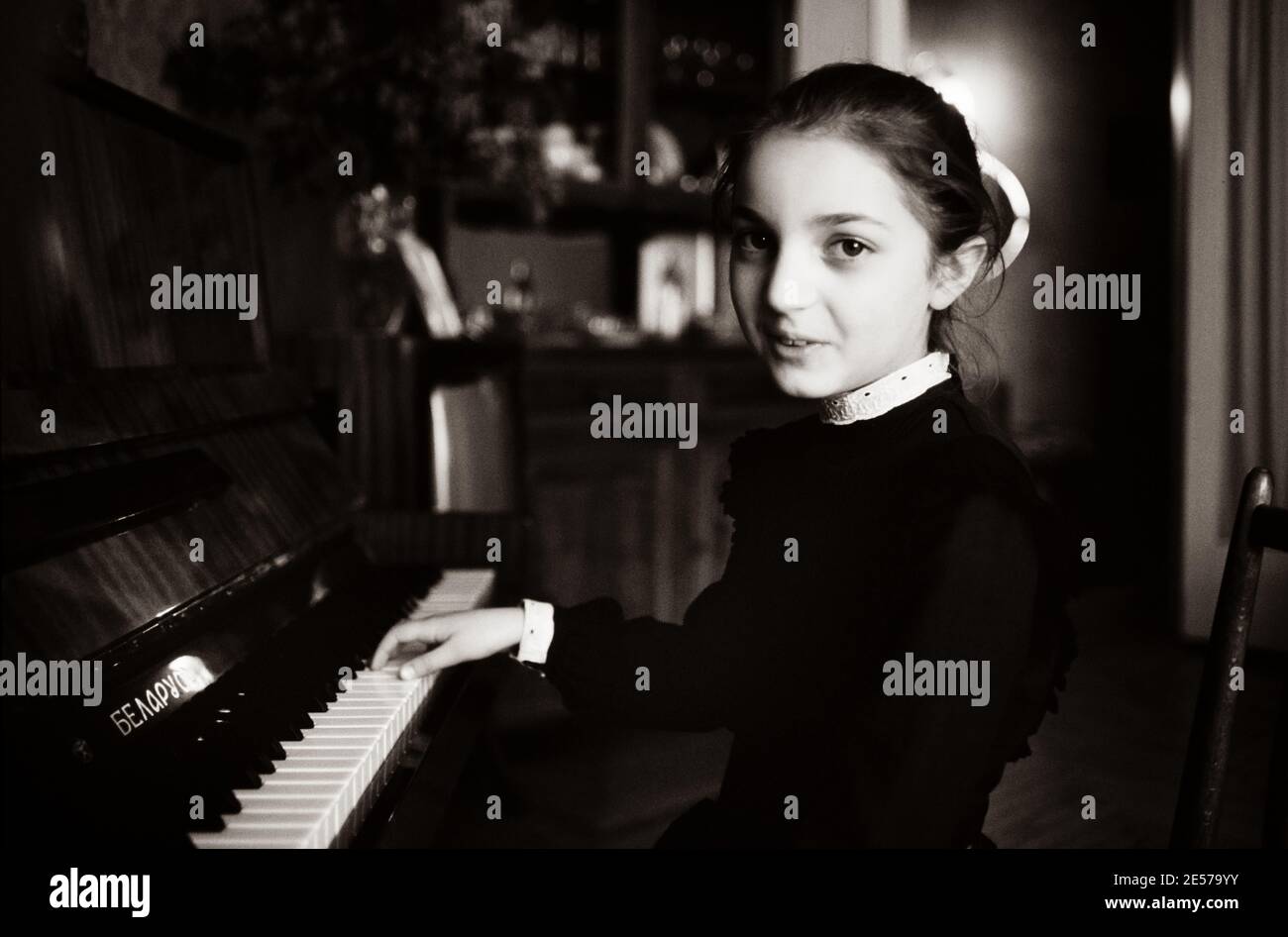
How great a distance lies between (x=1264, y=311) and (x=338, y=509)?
2.83m

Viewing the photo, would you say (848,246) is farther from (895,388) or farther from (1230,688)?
(1230,688)

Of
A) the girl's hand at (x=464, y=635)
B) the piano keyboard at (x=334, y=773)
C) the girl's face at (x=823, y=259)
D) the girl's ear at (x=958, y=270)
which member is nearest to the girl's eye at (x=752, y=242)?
the girl's face at (x=823, y=259)

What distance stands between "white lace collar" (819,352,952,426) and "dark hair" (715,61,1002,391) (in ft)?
0.32

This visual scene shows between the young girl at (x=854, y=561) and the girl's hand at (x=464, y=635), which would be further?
the girl's hand at (x=464, y=635)

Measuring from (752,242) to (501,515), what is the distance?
1089 millimetres

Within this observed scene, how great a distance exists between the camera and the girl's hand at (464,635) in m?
0.98

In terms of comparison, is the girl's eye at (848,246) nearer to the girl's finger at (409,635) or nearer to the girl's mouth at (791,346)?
the girl's mouth at (791,346)

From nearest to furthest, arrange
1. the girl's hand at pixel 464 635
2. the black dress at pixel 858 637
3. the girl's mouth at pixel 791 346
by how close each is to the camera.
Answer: the black dress at pixel 858 637, the girl's mouth at pixel 791 346, the girl's hand at pixel 464 635

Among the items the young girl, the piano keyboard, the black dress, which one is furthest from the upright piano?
the black dress

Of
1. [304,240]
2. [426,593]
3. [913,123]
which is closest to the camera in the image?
[913,123]

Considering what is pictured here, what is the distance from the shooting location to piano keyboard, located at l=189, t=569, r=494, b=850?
0.79 meters

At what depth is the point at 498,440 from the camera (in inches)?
99.8
